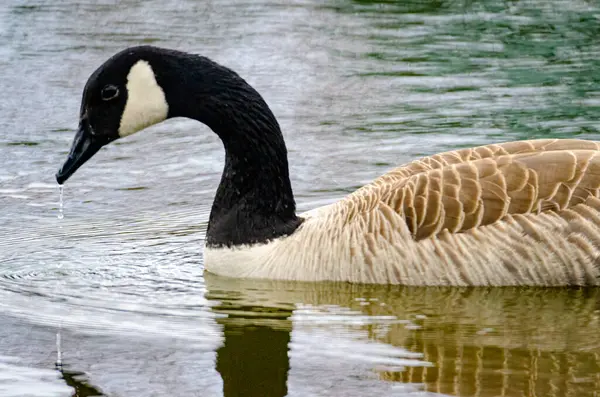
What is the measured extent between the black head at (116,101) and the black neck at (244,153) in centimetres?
23

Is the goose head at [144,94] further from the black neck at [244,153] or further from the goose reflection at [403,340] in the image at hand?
the goose reflection at [403,340]

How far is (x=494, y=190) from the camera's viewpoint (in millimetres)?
8969

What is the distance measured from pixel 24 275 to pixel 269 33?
9.95 m

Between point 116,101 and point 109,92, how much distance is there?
92 mm

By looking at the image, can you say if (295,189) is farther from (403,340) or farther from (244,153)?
(403,340)

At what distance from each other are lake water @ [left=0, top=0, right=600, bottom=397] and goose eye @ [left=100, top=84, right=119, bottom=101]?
4.54 ft

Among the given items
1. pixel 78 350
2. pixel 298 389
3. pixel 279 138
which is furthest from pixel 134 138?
pixel 298 389

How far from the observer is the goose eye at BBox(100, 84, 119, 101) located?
368 inches

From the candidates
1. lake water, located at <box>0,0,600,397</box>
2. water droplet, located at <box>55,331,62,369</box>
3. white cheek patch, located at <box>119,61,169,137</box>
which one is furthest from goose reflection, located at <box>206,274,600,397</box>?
white cheek patch, located at <box>119,61,169,137</box>

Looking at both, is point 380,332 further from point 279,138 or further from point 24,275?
point 24,275

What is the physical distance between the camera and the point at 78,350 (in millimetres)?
7879

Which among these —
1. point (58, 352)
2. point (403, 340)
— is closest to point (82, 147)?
point (58, 352)

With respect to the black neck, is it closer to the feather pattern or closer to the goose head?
the goose head

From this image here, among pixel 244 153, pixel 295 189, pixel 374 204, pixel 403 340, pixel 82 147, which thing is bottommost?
pixel 403 340
